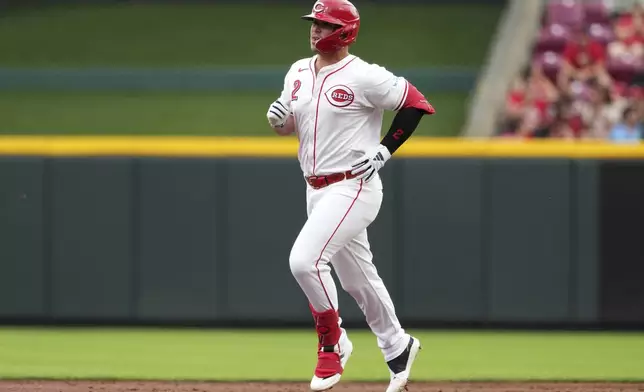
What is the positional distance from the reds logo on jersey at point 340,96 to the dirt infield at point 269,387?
1494mm

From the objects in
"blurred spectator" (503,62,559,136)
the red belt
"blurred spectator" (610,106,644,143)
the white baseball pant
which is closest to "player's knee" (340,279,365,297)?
the white baseball pant

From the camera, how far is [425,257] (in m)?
9.14

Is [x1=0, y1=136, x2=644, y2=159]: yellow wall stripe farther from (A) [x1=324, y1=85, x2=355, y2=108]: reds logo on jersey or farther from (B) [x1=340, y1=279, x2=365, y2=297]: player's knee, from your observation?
(A) [x1=324, y1=85, x2=355, y2=108]: reds logo on jersey

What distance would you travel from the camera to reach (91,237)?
914 cm

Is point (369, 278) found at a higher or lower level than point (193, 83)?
lower

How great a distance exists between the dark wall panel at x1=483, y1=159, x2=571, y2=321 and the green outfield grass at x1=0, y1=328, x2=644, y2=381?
8.4 inches

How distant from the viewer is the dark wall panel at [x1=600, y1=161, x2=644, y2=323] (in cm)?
913

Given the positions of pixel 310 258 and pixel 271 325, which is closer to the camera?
pixel 310 258

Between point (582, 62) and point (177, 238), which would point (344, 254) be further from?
point (582, 62)

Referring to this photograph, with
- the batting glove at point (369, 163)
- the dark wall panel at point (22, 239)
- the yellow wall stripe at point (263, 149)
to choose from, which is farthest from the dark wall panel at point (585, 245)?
the dark wall panel at point (22, 239)

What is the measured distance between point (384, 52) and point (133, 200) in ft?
20.3

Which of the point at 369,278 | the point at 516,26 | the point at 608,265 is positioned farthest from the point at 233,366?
the point at 516,26

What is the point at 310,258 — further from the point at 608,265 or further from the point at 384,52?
the point at 384,52

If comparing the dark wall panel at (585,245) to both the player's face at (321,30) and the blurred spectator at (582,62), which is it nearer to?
the blurred spectator at (582,62)
